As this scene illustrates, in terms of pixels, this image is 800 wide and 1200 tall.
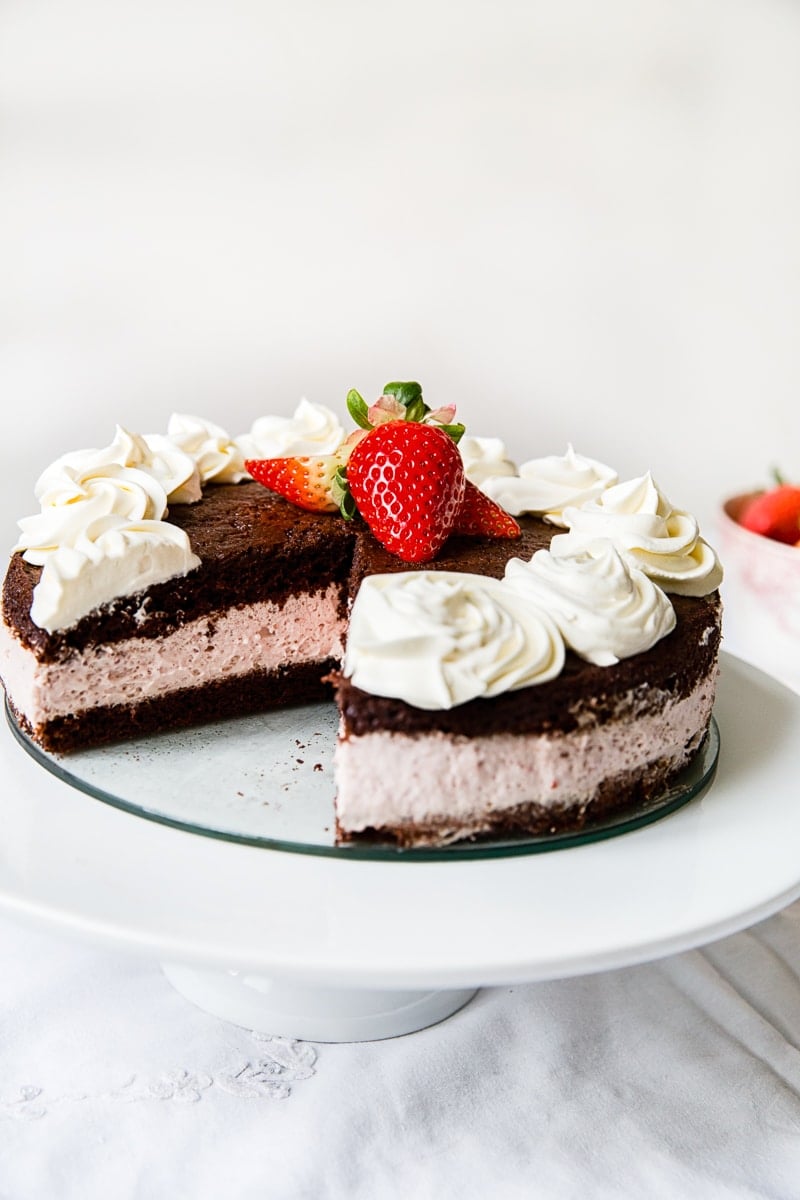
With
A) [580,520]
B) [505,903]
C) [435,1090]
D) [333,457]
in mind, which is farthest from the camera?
[333,457]

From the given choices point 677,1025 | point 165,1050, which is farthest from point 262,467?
point 677,1025

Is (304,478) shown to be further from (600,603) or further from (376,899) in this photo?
(376,899)

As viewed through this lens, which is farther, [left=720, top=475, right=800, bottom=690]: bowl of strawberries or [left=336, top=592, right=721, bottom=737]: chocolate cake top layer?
[left=720, top=475, right=800, bottom=690]: bowl of strawberries

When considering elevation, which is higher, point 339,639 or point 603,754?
point 603,754

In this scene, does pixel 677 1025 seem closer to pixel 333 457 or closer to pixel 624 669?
pixel 624 669

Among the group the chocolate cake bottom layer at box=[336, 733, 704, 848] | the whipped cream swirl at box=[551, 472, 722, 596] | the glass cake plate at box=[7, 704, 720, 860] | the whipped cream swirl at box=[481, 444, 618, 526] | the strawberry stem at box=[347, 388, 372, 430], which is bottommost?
the glass cake plate at box=[7, 704, 720, 860]

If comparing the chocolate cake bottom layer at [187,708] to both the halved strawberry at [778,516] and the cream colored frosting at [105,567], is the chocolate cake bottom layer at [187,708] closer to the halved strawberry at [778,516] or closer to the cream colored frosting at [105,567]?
the cream colored frosting at [105,567]

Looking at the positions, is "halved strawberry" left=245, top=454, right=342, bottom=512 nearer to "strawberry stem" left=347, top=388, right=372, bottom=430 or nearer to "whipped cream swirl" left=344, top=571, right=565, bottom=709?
"strawberry stem" left=347, top=388, right=372, bottom=430

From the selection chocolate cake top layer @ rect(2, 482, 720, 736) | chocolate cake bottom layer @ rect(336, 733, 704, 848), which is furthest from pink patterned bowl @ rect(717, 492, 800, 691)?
chocolate cake bottom layer @ rect(336, 733, 704, 848)

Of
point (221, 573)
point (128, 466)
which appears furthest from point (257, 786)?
point (128, 466)
